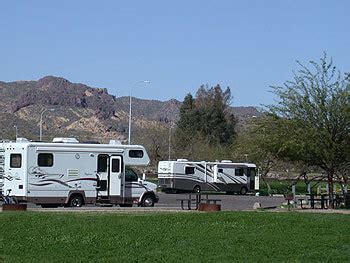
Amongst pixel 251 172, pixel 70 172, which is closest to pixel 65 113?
pixel 251 172

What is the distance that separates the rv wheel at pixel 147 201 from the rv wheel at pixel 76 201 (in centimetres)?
311

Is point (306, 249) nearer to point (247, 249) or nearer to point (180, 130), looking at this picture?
point (247, 249)

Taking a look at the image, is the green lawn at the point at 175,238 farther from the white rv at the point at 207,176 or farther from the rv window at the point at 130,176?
the white rv at the point at 207,176

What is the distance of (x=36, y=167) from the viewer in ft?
106

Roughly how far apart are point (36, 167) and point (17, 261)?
16487mm

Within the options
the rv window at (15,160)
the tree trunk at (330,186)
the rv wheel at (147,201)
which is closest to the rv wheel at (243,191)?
the tree trunk at (330,186)

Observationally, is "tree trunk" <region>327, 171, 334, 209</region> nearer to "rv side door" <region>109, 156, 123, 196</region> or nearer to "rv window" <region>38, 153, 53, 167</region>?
"rv side door" <region>109, 156, 123, 196</region>

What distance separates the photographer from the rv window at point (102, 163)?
33.5 metres

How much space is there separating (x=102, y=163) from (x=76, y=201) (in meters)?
1.92

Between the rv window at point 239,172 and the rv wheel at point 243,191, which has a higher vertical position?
the rv window at point 239,172

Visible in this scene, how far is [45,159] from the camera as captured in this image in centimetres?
3253

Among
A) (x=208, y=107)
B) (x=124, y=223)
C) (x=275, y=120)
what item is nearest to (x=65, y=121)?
(x=208, y=107)

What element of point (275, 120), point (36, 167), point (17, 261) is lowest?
point (17, 261)

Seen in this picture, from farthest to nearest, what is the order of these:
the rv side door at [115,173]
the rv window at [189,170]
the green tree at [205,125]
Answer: the green tree at [205,125] → the rv window at [189,170] → the rv side door at [115,173]
